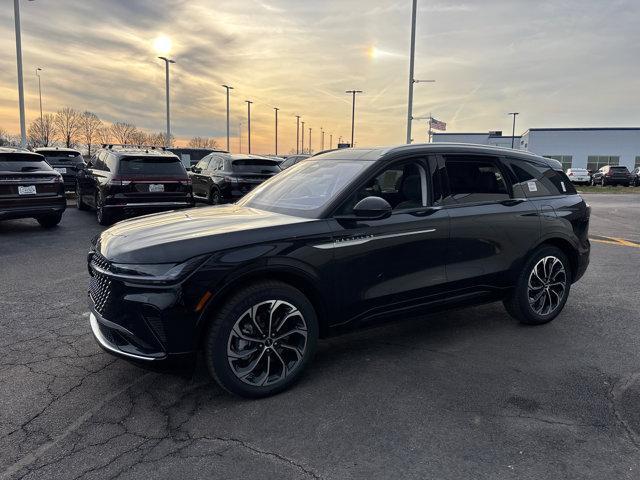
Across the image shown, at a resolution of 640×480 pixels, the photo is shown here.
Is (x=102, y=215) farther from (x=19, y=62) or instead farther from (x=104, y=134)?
(x=104, y=134)

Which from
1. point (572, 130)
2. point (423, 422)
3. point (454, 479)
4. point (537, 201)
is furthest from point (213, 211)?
point (572, 130)

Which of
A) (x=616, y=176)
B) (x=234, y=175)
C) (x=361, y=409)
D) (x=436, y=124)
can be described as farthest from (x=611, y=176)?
(x=361, y=409)

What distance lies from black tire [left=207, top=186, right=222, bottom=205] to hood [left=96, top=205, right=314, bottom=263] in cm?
951

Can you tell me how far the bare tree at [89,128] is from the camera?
229 ft

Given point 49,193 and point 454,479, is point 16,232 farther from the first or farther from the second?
point 454,479

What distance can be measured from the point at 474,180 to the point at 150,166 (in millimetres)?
8353

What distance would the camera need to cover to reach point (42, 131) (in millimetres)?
65938

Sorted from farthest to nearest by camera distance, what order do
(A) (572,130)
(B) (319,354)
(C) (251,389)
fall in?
(A) (572,130) < (B) (319,354) < (C) (251,389)

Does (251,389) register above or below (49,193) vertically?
below

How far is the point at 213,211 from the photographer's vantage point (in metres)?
4.24

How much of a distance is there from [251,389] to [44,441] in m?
1.22

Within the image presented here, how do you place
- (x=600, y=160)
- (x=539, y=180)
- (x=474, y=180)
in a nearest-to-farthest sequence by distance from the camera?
1. (x=474, y=180)
2. (x=539, y=180)
3. (x=600, y=160)

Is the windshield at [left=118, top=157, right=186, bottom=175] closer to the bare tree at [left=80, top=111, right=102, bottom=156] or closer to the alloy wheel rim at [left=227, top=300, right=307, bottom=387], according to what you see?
the alloy wheel rim at [left=227, top=300, right=307, bottom=387]

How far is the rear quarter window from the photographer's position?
15.7 ft
